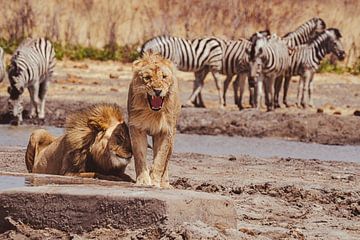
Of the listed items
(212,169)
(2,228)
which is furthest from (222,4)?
(2,228)

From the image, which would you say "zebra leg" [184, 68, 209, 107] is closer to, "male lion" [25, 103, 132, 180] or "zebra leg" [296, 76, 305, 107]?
"zebra leg" [296, 76, 305, 107]

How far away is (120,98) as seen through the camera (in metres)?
20.1

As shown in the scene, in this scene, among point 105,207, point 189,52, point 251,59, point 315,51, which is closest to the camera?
point 105,207

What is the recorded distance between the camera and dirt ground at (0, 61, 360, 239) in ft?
23.8

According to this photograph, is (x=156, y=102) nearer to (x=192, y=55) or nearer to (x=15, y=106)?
(x=15, y=106)

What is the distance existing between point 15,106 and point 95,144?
9113 mm

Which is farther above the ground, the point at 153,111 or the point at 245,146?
the point at 153,111

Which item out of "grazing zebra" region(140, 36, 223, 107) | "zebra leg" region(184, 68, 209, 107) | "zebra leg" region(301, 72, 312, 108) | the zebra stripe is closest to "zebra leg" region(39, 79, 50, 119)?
"zebra leg" region(184, 68, 209, 107)

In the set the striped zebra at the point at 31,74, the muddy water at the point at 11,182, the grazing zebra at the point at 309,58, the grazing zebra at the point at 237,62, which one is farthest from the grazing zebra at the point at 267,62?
the muddy water at the point at 11,182

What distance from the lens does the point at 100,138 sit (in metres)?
8.23

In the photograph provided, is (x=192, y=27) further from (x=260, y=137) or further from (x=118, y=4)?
(x=260, y=137)

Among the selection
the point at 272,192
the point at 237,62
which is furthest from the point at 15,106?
the point at 272,192

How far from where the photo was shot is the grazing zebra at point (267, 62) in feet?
68.3

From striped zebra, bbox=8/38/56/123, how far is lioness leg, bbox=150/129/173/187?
365 inches
